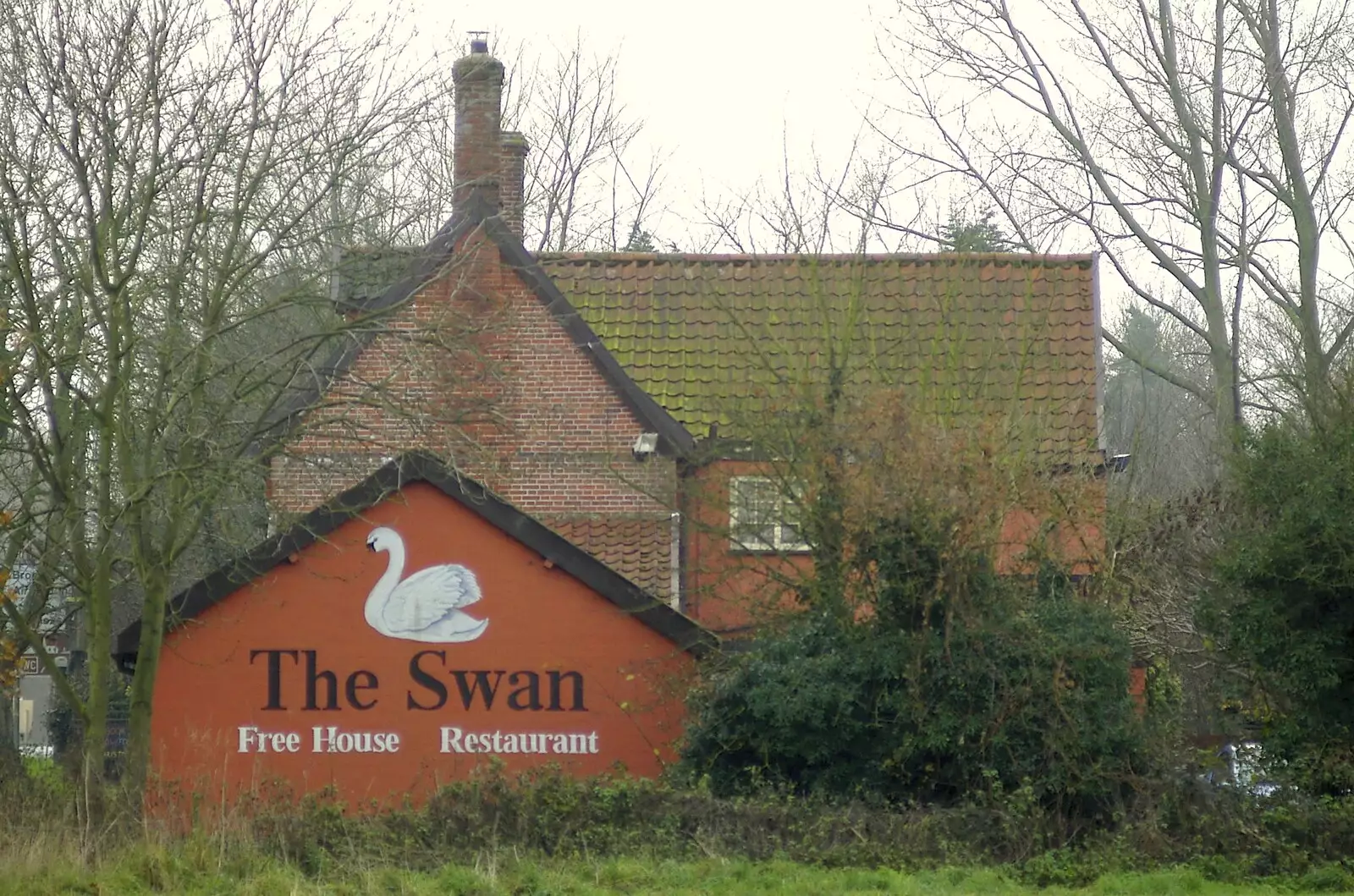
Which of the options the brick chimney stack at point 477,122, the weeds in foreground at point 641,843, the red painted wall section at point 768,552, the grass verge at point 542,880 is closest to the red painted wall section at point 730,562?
the red painted wall section at point 768,552

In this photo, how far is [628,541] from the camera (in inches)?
807

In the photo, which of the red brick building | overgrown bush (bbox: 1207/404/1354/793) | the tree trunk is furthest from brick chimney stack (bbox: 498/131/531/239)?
overgrown bush (bbox: 1207/404/1354/793)

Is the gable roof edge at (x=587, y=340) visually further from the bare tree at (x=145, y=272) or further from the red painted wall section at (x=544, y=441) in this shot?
the bare tree at (x=145, y=272)

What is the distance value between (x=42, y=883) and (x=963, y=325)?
45.9 ft

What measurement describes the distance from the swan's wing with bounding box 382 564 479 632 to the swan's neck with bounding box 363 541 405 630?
0.06m

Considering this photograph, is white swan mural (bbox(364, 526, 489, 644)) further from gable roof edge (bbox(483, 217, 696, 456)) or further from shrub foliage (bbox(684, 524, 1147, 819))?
gable roof edge (bbox(483, 217, 696, 456))

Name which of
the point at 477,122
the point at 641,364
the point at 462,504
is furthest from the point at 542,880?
the point at 477,122

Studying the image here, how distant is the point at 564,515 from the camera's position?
67.8 ft

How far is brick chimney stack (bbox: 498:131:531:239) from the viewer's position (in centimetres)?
2323

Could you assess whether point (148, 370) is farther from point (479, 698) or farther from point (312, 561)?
point (479, 698)

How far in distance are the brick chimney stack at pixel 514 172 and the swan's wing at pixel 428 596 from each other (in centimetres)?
808

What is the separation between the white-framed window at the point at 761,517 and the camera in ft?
49.5

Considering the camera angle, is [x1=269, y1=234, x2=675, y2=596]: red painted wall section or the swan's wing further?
[x1=269, y1=234, x2=675, y2=596]: red painted wall section

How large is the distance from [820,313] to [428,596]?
8.17 meters
